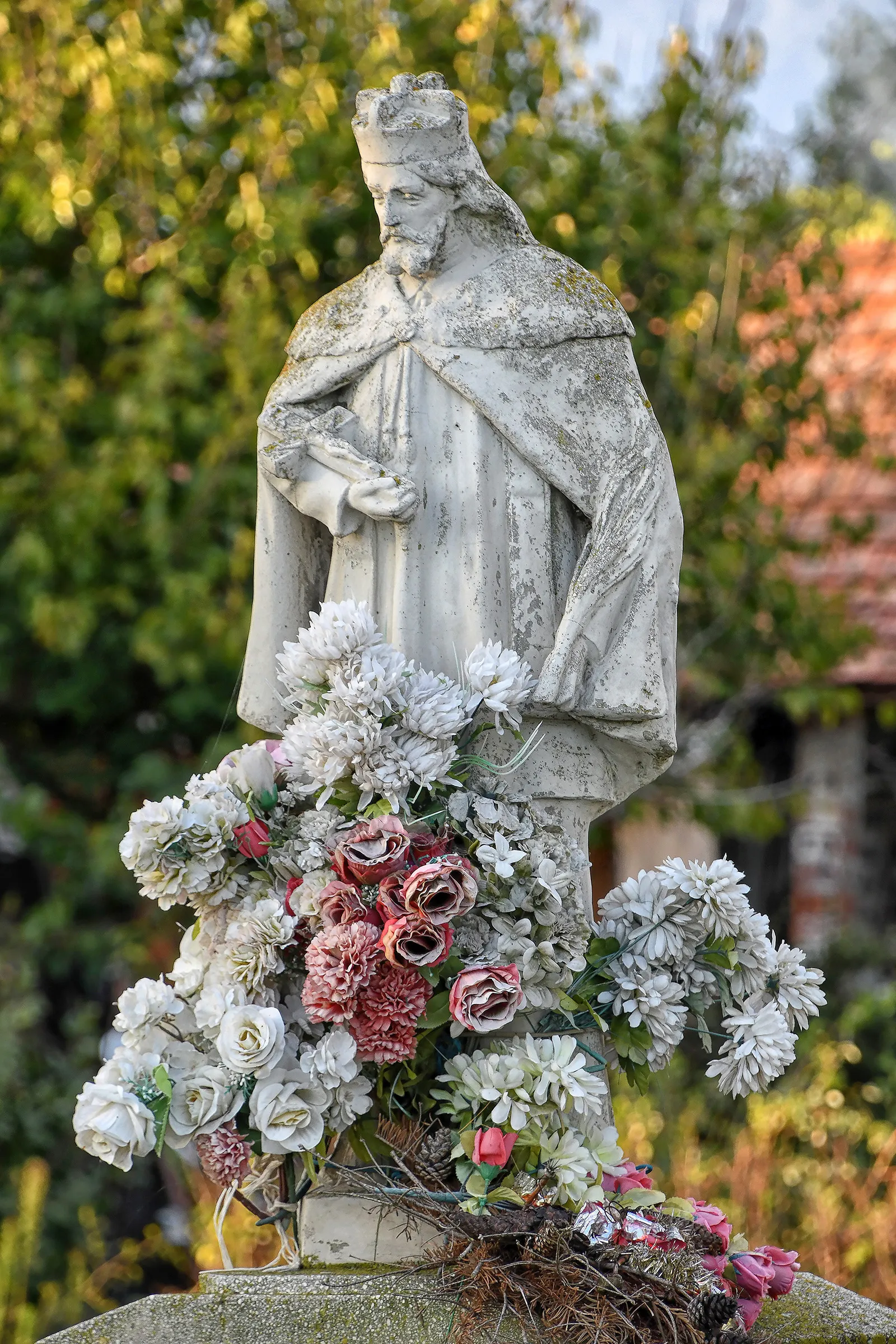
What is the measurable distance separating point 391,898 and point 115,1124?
0.59m

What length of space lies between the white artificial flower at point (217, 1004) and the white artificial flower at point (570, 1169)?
1.90ft

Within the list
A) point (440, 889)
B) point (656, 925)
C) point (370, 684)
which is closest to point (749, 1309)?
point (656, 925)

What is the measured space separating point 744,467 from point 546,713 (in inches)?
181

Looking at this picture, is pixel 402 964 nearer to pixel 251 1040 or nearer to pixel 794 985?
pixel 251 1040

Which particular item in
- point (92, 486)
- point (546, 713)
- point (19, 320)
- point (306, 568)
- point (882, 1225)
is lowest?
point (882, 1225)

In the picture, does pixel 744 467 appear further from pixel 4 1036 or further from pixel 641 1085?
pixel 641 1085

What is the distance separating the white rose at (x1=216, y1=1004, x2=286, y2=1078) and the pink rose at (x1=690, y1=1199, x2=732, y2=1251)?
2.61 feet

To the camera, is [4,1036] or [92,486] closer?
[92,486]

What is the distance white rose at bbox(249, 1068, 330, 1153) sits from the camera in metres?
3.06

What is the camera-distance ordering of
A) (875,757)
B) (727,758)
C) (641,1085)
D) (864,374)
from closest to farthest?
(641,1085) → (727,758) → (864,374) → (875,757)

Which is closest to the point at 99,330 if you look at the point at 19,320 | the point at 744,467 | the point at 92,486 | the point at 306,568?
the point at 19,320

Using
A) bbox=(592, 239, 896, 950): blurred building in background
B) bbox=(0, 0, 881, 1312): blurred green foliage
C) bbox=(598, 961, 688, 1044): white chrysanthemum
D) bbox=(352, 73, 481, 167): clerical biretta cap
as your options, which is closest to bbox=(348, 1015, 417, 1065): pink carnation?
bbox=(598, 961, 688, 1044): white chrysanthemum

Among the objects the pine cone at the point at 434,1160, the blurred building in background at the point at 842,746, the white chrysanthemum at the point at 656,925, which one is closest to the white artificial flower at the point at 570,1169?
the pine cone at the point at 434,1160

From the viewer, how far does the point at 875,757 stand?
998 cm
